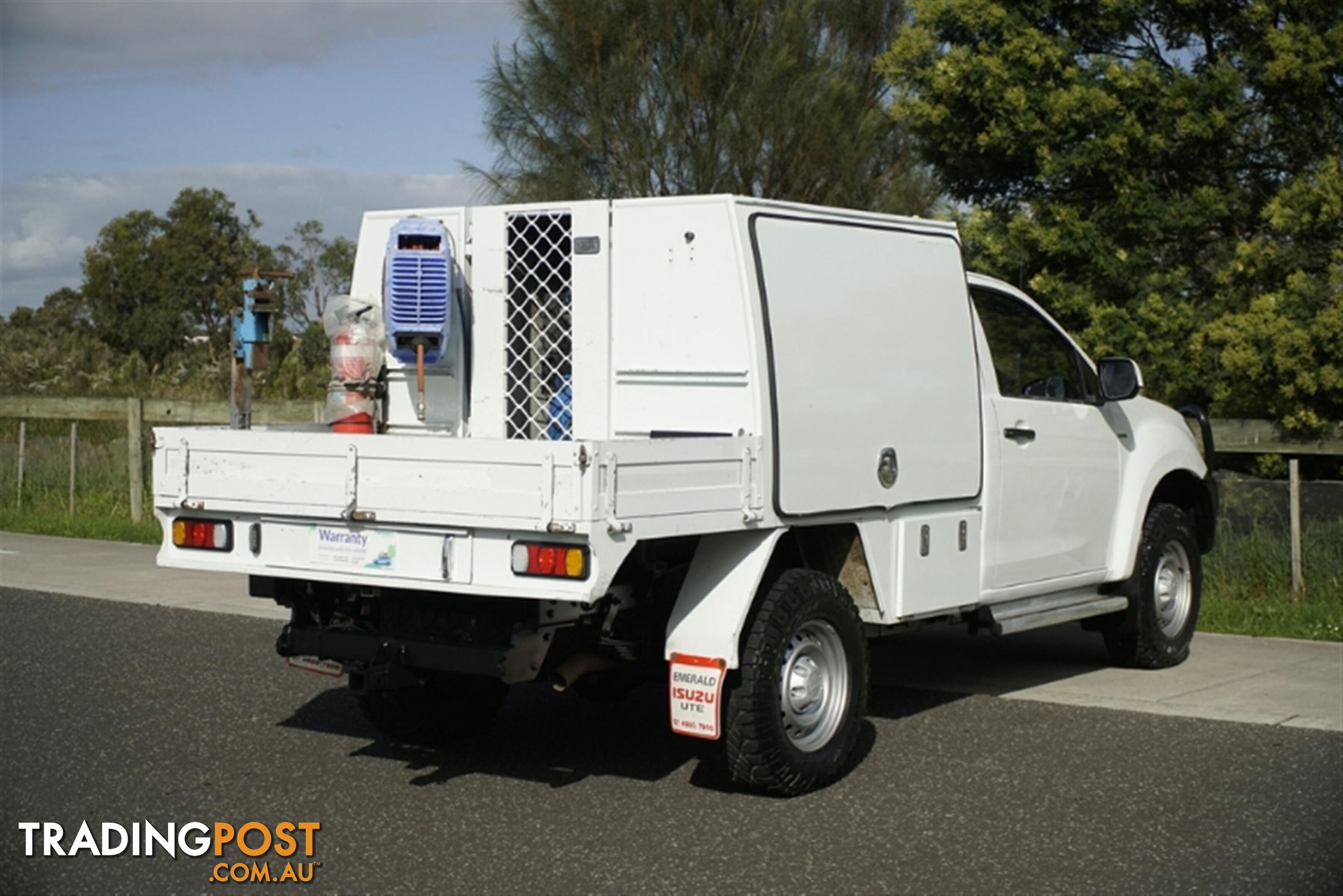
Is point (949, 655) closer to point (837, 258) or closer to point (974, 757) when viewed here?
point (974, 757)

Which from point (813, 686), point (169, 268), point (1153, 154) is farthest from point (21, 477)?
point (169, 268)

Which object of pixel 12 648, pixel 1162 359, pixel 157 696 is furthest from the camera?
pixel 1162 359

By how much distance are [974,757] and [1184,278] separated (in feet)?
24.2

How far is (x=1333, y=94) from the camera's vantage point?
1317cm

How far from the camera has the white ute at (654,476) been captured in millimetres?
6031

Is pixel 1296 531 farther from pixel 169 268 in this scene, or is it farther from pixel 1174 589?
pixel 169 268

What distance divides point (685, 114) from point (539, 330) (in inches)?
689

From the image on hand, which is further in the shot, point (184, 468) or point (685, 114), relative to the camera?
point (685, 114)

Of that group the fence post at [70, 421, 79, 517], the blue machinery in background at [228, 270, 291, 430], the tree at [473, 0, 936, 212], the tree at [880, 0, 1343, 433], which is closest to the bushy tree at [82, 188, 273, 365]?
the tree at [473, 0, 936, 212]

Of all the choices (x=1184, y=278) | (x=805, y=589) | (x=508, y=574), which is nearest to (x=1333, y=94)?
(x=1184, y=278)

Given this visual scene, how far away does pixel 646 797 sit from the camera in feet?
21.5

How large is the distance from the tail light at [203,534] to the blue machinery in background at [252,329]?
105 cm

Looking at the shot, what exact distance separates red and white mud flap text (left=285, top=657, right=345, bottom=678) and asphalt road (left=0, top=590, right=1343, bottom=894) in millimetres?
468

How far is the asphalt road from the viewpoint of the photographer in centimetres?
552
